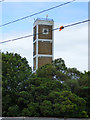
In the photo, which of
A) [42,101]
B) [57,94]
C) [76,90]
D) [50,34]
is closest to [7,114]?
[42,101]

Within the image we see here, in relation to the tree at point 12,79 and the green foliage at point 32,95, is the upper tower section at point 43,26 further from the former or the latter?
the tree at point 12,79

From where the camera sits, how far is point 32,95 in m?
9.41

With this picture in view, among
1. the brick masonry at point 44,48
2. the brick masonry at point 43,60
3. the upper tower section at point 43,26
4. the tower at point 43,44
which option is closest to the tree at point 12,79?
the brick masonry at point 43,60

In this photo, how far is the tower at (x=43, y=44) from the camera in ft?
72.9

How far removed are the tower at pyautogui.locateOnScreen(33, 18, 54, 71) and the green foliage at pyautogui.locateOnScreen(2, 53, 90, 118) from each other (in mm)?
11415

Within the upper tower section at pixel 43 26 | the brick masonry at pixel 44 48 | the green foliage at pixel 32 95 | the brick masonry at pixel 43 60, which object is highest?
the upper tower section at pixel 43 26

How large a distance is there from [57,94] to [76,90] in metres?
2.16

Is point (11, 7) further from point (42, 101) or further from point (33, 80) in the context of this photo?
point (42, 101)

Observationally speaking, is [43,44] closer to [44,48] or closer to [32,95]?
[44,48]

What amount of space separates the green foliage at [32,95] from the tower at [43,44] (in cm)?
1142

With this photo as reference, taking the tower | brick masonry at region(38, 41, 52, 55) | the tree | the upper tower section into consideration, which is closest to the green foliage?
the tree

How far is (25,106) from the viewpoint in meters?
9.31

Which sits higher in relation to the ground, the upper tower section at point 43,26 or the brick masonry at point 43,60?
the upper tower section at point 43,26

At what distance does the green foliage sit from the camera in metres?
8.78
